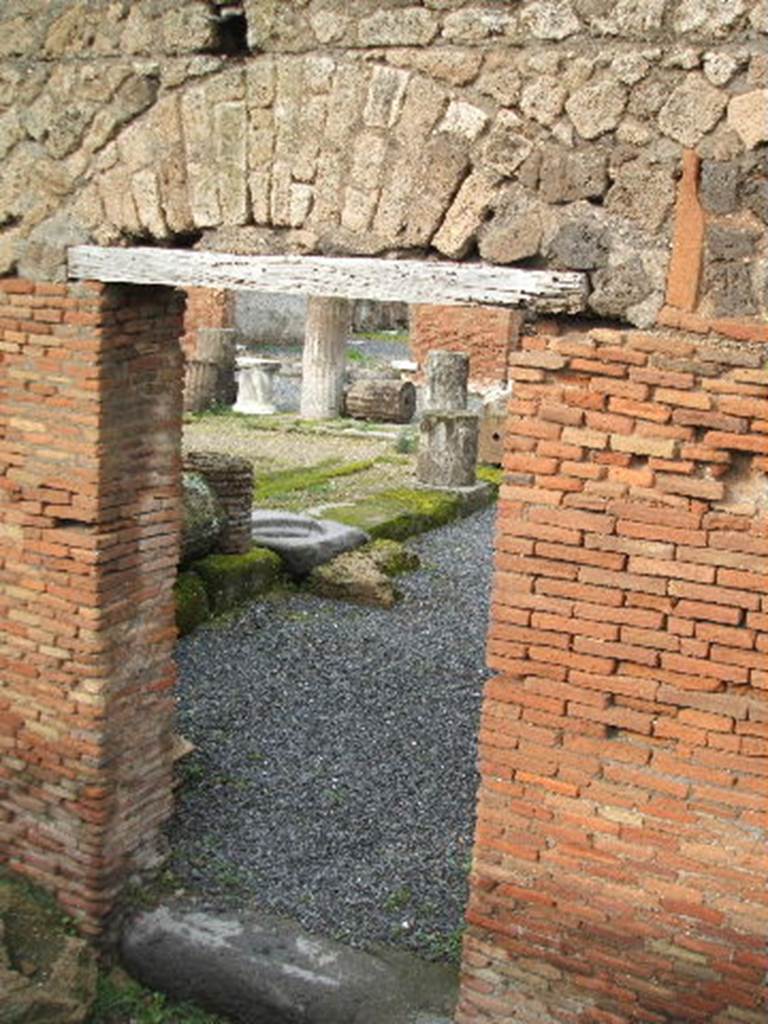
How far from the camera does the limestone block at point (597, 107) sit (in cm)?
421

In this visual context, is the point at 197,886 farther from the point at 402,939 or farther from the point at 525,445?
the point at 525,445

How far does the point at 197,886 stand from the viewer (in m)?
5.96

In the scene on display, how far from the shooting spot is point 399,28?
14.9ft

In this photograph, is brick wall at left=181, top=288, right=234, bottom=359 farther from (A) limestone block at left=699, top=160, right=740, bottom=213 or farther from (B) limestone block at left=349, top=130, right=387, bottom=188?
(A) limestone block at left=699, top=160, right=740, bottom=213

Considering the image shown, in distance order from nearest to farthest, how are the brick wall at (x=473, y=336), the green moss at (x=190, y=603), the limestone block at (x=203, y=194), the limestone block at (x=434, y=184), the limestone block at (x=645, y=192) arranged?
the limestone block at (x=645, y=192)
the limestone block at (x=434, y=184)
the limestone block at (x=203, y=194)
the green moss at (x=190, y=603)
the brick wall at (x=473, y=336)

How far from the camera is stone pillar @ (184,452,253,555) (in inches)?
396

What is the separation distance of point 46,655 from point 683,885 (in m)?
2.93

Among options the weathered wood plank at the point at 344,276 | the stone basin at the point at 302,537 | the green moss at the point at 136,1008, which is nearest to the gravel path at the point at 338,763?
the stone basin at the point at 302,537

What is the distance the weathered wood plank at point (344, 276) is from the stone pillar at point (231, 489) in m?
4.85

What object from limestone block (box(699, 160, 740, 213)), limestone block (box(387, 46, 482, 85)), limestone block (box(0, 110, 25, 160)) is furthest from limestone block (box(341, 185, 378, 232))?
limestone block (box(0, 110, 25, 160))

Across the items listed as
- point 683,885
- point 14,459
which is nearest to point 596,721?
point 683,885

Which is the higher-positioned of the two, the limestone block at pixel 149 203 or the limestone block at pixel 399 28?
the limestone block at pixel 399 28

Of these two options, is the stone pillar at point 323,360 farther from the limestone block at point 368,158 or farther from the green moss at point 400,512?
the limestone block at point 368,158

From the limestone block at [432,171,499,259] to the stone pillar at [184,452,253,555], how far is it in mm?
5695
